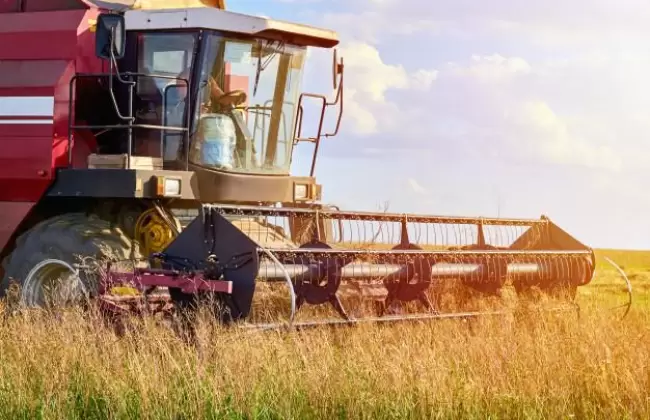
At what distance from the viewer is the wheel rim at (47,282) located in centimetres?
867

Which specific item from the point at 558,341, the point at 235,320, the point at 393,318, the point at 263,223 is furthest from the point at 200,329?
the point at 263,223

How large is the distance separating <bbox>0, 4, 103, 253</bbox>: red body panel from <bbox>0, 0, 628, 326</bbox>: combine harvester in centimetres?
1

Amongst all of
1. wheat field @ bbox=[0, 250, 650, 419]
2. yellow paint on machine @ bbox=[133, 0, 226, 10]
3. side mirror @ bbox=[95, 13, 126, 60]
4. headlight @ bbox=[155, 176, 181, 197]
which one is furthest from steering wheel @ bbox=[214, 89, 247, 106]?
wheat field @ bbox=[0, 250, 650, 419]

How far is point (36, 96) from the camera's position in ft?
31.4

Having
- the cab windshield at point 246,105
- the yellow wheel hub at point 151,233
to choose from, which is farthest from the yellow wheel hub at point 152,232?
the cab windshield at point 246,105

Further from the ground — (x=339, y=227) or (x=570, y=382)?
(x=339, y=227)

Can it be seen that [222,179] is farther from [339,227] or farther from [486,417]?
[486,417]

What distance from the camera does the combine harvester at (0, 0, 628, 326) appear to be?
8.66 m

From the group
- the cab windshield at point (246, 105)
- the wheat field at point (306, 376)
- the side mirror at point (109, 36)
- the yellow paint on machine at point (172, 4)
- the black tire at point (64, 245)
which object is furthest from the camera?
the yellow paint on machine at point (172, 4)

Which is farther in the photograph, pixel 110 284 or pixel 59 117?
pixel 59 117

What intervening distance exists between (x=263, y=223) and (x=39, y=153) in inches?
82.8

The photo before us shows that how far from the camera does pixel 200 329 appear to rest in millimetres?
6641

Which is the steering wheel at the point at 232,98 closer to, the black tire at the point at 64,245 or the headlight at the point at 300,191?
the headlight at the point at 300,191

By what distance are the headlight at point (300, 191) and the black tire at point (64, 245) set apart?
74.5 inches
